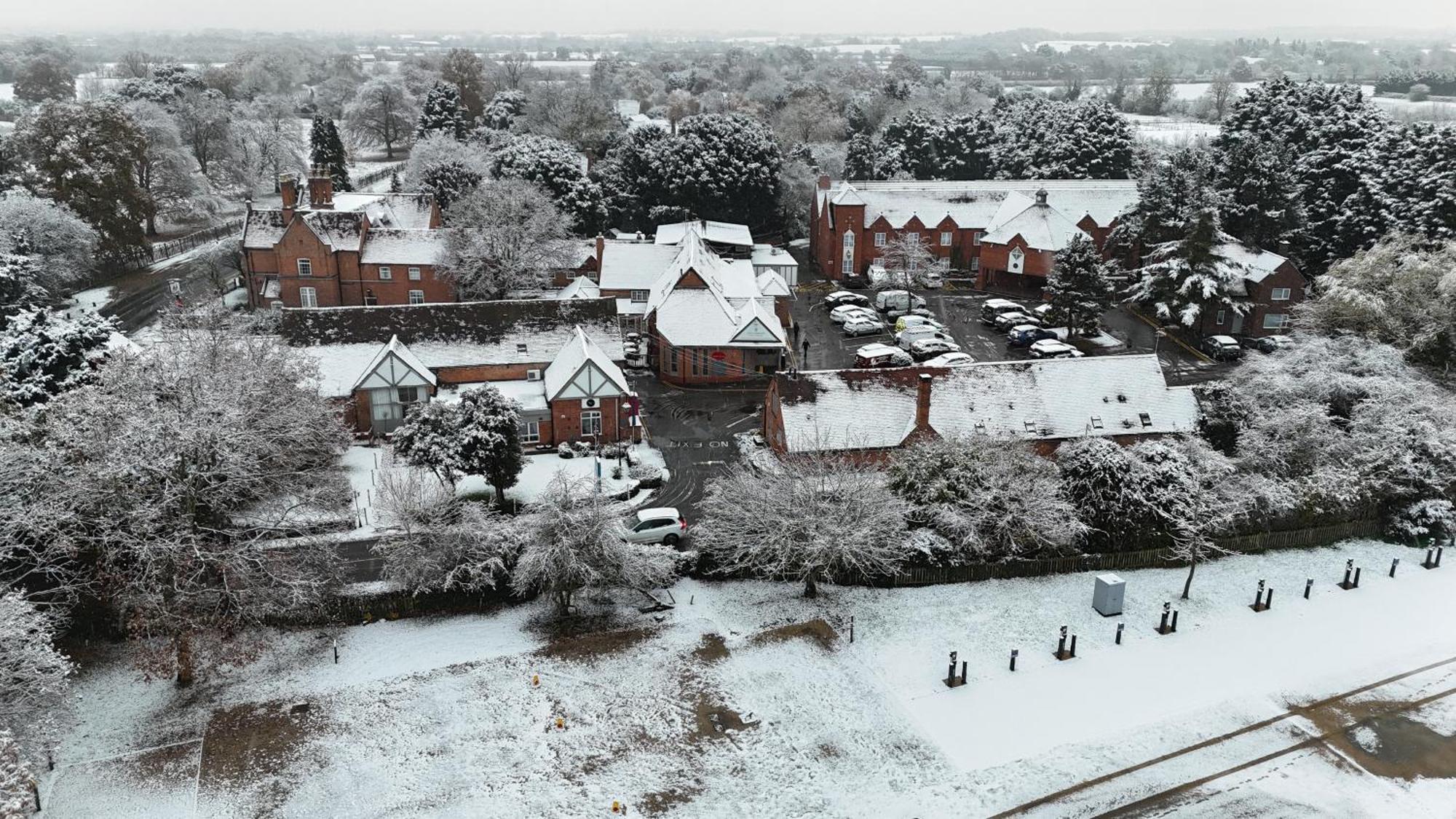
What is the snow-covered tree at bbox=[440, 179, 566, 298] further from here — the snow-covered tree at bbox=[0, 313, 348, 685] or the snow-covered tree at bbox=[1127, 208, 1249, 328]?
the snow-covered tree at bbox=[1127, 208, 1249, 328]

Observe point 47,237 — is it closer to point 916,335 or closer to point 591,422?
point 591,422

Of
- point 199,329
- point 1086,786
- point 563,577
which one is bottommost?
point 1086,786

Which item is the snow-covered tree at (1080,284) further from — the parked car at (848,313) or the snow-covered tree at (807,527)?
the snow-covered tree at (807,527)

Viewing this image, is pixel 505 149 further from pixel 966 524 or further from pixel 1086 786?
pixel 1086 786

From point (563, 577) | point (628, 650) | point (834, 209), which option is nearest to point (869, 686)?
point (628, 650)

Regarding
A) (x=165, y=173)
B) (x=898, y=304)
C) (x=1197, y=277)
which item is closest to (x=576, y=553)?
(x=898, y=304)

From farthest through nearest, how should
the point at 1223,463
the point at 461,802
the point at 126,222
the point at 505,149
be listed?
the point at 505,149 → the point at 126,222 → the point at 1223,463 → the point at 461,802
